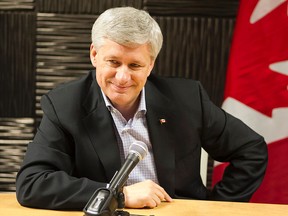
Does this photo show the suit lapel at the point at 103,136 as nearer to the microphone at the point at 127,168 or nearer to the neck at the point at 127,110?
the neck at the point at 127,110

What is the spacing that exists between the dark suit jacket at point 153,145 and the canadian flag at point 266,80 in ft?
1.29

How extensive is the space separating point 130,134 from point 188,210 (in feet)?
1.37

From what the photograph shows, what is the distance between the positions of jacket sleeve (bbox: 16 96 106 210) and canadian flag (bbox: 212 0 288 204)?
104cm

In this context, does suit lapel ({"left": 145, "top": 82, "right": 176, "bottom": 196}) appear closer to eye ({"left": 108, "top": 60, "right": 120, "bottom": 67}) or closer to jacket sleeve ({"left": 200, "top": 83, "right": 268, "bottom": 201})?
jacket sleeve ({"left": 200, "top": 83, "right": 268, "bottom": 201})

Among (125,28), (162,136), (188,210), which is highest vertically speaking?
(125,28)

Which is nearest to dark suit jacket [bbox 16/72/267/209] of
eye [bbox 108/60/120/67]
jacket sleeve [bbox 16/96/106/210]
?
jacket sleeve [bbox 16/96/106/210]

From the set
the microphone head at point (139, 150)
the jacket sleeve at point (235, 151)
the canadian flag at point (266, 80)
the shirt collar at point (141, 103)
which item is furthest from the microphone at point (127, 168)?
the canadian flag at point (266, 80)

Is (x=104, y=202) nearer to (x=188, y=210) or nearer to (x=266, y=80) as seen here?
(x=188, y=210)

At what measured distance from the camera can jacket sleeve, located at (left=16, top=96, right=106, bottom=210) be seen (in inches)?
68.1

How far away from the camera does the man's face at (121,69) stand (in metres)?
1.82

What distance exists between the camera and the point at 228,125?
219 centimetres

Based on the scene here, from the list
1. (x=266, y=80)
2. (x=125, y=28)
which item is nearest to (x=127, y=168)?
(x=125, y=28)

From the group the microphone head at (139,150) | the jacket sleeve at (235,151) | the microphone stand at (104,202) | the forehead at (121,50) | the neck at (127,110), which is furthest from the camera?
the jacket sleeve at (235,151)

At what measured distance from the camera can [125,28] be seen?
1.79 metres
